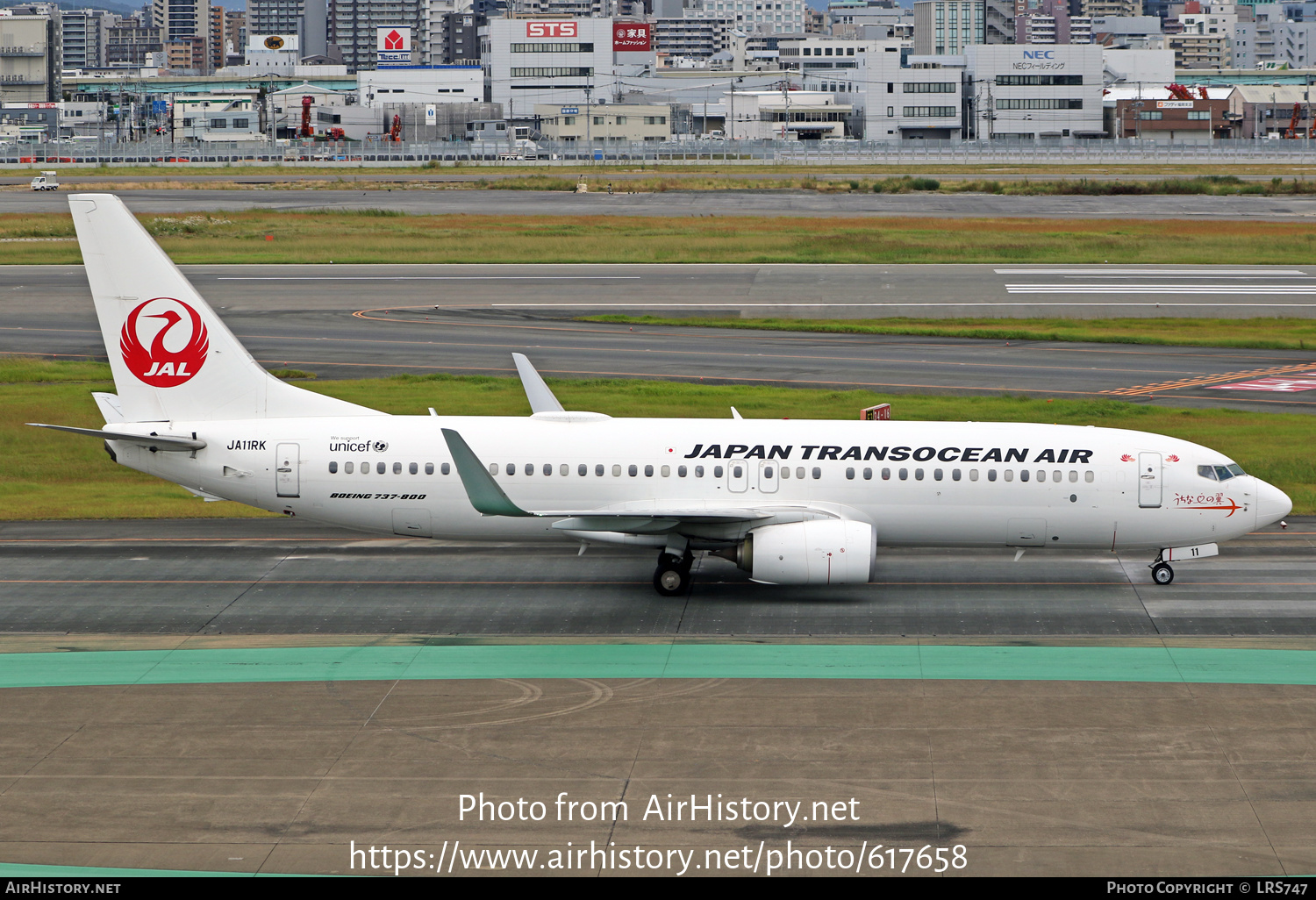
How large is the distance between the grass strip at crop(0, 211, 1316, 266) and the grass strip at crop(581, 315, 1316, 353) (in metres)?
20.3

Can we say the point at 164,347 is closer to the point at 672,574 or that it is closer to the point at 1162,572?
the point at 672,574

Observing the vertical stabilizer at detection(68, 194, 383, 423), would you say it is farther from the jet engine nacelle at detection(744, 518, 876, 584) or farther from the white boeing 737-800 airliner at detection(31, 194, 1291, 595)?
the jet engine nacelle at detection(744, 518, 876, 584)

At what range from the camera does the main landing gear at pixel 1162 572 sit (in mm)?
33062

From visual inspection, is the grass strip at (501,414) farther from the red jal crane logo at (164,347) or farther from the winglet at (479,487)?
the winglet at (479,487)

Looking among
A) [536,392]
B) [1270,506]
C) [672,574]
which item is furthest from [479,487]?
[1270,506]

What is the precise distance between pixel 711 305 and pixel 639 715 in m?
53.2

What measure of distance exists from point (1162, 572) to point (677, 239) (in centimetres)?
6981

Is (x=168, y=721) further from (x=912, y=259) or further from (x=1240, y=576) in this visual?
(x=912, y=259)

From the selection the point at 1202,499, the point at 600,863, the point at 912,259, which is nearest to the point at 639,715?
the point at 600,863

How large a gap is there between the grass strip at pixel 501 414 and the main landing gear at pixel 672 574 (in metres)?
15.3

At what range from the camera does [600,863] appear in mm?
18844

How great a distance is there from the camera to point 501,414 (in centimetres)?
5112

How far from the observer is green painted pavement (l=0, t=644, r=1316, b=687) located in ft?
86.5

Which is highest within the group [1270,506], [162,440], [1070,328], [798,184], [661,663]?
[798,184]
